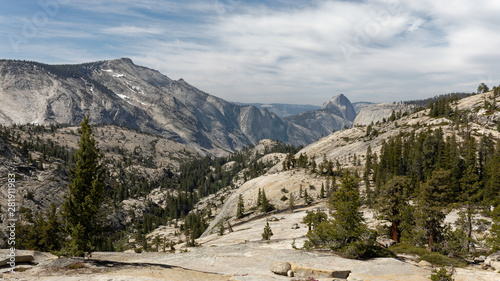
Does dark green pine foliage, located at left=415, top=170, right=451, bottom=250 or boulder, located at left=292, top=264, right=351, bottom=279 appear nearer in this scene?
boulder, located at left=292, top=264, right=351, bottom=279

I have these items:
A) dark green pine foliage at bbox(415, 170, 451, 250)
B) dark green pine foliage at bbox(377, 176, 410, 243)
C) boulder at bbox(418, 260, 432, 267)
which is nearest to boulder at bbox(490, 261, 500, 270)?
boulder at bbox(418, 260, 432, 267)

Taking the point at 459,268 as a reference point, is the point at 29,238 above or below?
below

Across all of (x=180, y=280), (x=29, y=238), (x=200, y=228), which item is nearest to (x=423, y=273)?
(x=180, y=280)

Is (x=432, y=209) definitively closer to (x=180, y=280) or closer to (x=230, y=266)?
(x=230, y=266)

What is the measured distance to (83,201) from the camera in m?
31.2

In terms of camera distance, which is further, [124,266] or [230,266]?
[230,266]

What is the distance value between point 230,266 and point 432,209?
29.5m

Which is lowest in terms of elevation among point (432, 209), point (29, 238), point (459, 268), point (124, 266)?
point (29, 238)

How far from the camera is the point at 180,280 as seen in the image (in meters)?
24.8

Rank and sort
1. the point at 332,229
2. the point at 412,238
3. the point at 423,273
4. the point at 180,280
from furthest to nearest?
the point at 412,238, the point at 332,229, the point at 423,273, the point at 180,280

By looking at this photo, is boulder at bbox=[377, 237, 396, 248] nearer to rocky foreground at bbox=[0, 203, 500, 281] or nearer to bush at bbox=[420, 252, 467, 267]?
rocky foreground at bbox=[0, 203, 500, 281]

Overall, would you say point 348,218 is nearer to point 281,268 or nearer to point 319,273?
point 319,273

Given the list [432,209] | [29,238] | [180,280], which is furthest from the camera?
[29,238]

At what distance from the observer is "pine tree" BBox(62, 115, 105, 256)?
1187 inches
